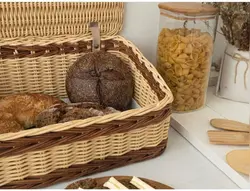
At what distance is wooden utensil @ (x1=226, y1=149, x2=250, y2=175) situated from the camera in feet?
2.27

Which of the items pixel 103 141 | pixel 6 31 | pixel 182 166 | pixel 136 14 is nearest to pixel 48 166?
pixel 103 141

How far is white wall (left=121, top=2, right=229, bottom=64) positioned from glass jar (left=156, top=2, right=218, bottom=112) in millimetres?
129

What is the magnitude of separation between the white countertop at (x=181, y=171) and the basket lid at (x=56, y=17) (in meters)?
0.39

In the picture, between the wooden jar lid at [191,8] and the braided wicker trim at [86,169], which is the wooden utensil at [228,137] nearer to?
the braided wicker trim at [86,169]

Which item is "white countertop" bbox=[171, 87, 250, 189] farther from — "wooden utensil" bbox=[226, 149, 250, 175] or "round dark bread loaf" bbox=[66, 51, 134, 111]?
"round dark bread loaf" bbox=[66, 51, 134, 111]

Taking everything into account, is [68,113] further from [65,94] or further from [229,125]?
[229,125]

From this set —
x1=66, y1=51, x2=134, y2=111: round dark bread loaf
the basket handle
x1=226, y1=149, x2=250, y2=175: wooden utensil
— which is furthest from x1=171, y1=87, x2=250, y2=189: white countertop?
the basket handle

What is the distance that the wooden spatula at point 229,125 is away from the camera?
82cm

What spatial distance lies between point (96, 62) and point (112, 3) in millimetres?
201

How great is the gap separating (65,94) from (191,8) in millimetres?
389

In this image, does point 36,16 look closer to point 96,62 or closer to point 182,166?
point 96,62

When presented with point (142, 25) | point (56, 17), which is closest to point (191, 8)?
point (142, 25)

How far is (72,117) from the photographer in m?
0.72

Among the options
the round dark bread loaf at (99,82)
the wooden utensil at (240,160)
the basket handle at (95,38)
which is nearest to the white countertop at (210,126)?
the wooden utensil at (240,160)
